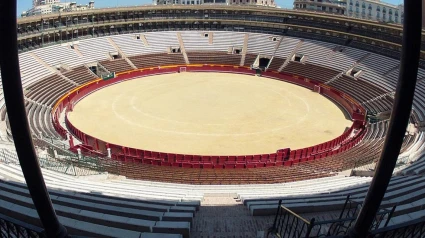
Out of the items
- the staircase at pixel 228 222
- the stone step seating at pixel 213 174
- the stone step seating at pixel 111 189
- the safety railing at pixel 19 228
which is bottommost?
the stone step seating at pixel 213 174

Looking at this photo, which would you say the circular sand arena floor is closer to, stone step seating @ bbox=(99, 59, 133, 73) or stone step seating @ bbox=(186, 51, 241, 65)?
stone step seating @ bbox=(99, 59, 133, 73)

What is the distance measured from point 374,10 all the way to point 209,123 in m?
98.7

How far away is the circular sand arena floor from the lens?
98.3 ft

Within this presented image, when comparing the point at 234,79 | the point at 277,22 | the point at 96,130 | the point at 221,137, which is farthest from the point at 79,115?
the point at 277,22

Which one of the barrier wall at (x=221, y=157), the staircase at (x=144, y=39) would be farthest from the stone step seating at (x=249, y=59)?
the barrier wall at (x=221, y=157)

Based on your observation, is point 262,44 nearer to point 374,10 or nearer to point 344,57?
point 344,57

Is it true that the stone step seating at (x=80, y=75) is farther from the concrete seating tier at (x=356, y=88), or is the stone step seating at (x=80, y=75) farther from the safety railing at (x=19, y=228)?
the safety railing at (x=19, y=228)

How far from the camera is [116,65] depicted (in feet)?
174

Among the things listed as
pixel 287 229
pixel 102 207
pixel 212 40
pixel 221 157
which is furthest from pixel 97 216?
pixel 212 40

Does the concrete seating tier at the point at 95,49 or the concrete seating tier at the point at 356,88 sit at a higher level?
the concrete seating tier at the point at 95,49

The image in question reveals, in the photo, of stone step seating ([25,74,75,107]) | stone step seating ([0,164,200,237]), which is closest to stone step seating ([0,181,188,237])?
stone step seating ([0,164,200,237])

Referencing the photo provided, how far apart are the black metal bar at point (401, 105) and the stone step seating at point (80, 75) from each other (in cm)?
4557

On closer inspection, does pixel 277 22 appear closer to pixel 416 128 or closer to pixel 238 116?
pixel 238 116

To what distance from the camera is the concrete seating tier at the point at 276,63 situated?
54.5 metres
